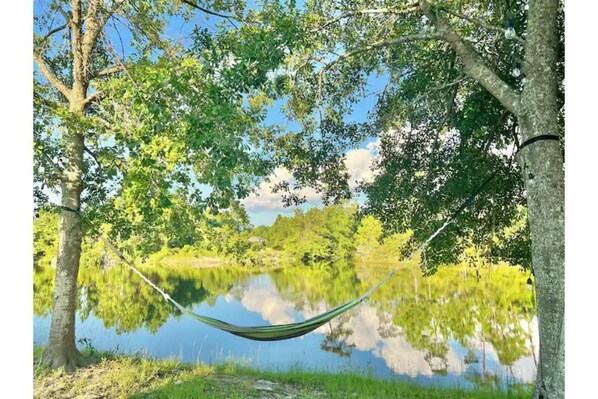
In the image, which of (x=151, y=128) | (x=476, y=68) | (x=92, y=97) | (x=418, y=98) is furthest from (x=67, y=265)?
(x=476, y=68)

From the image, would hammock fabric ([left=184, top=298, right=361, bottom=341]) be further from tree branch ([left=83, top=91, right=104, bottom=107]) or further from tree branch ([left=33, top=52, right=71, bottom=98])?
tree branch ([left=33, top=52, right=71, bottom=98])

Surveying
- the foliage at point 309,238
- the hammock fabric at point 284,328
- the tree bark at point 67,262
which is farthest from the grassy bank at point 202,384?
the foliage at point 309,238

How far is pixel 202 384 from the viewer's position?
3031 millimetres

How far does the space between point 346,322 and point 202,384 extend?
19.7 feet

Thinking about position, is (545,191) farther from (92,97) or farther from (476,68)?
(92,97)

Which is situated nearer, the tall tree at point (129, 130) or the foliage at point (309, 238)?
the tall tree at point (129, 130)

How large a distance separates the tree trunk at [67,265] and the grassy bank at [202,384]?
0.15 metres

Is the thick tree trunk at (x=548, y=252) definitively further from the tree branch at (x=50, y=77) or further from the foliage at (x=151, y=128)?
the tree branch at (x=50, y=77)

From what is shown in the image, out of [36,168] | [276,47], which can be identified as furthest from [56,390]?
[276,47]

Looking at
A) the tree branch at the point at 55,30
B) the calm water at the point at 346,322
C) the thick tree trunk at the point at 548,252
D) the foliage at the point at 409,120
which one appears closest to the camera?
the thick tree trunk at the point at 548,252

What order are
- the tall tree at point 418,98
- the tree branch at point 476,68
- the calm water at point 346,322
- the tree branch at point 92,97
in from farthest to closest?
the calm water at point 346,322, the tree branch at point 92,97, the tall tree at point 418,98, the tree branch at point 476,68

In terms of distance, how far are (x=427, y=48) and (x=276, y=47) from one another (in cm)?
151

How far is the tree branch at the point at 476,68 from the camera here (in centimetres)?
230

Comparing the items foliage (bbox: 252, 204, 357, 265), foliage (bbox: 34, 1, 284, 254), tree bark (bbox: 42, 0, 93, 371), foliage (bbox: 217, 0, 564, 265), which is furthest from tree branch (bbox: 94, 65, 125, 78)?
foliage (bbox: 252, 204, 357, 265)
